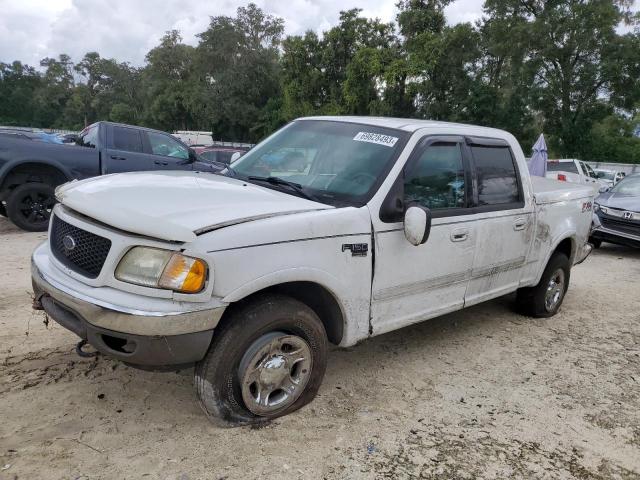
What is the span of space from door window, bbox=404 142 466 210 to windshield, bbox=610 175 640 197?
24.7 feet

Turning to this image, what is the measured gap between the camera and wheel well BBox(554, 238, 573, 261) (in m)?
5.33

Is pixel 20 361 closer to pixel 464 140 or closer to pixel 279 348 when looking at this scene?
pixel 279 348

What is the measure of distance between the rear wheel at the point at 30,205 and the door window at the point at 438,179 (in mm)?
6552

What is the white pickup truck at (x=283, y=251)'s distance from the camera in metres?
2.47

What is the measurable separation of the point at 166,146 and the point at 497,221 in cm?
712

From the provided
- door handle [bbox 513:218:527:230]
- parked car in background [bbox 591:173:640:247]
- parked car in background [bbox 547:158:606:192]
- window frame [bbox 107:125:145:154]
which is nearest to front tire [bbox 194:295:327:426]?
door handle [bbox 513:218:527:230]

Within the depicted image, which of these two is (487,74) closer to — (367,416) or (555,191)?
(555,191)

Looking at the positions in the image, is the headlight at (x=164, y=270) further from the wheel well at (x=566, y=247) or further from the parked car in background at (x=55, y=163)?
the parked car in background at (x=55, y=163)

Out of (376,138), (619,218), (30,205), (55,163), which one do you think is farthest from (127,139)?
(619,218)

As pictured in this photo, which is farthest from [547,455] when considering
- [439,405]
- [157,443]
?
[157,443]

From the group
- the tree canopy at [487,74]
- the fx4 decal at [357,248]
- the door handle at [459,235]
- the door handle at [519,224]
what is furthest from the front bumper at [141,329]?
the tree canopy at [487,74]

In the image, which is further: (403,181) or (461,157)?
(461,157)

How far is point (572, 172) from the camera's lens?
16.3 m

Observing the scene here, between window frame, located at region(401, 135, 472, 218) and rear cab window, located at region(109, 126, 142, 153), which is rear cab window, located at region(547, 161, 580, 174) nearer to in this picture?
rear cab window, located at region(109, 126, 142, 153)
